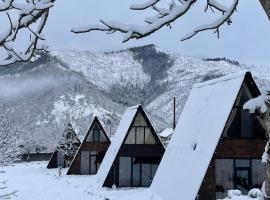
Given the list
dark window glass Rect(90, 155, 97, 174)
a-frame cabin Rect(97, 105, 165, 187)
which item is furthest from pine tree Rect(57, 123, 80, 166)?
a-frame cabin Rect(97, 105, 165, 187)

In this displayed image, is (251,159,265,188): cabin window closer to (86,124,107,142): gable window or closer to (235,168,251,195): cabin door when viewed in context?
(235,168,251,195): cabin door

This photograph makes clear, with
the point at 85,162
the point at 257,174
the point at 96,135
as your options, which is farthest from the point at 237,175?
the point at 85,162

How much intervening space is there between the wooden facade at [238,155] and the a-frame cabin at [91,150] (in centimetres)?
2432

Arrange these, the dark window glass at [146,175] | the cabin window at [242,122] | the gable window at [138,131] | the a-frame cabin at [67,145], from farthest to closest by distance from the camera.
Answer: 1. the a-frame cabin at [67,145]
2. the dark window glass at [146,175]
3. the gable window at [138,131]
4. the cabin window at [242,122]

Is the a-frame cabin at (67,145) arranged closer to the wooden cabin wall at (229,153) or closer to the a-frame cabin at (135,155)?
the a-frame cabin at (135,155)

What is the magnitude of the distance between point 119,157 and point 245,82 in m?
14.2

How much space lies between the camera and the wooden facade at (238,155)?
19.7m

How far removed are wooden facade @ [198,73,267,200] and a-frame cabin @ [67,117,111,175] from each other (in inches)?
957

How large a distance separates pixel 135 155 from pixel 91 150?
13.3 metres

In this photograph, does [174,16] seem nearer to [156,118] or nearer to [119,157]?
[119,157]

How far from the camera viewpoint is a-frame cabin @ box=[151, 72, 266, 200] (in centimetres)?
1892

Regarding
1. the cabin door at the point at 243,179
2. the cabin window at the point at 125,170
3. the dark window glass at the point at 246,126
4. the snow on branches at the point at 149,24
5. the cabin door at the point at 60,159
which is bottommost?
the cabin door at the point at 60,159

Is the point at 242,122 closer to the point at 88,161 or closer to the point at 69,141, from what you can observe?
the point at 88,161

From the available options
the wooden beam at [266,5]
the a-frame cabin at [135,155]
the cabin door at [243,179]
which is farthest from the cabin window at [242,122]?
the wooden beam at [266,5]
